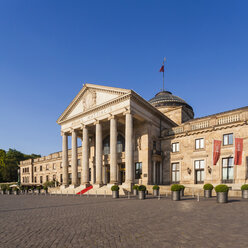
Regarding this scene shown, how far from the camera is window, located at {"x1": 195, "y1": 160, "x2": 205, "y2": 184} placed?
31.7 m

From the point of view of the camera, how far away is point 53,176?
6312 centimetres

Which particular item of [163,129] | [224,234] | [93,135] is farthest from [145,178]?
[224,234]

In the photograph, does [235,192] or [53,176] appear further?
[53,176]

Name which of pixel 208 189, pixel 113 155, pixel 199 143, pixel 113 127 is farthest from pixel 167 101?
pixel 208 189

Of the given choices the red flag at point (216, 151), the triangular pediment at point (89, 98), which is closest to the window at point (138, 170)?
the triangular pediment at point (89, 98)

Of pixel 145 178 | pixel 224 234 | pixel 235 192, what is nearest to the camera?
pixel 224 234

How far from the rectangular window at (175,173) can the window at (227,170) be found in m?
7.66

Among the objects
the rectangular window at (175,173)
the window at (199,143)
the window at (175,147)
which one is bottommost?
the rectangular window at (175,173)

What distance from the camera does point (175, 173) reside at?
35.1m

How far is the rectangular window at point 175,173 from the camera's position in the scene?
114ft

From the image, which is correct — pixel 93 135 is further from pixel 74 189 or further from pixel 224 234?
pixel 224 234

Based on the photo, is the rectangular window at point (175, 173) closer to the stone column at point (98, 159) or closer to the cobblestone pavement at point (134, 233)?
the stone column at point (98, 159)

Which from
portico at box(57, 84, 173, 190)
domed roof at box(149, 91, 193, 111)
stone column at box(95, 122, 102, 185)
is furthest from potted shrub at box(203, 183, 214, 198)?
domed roof at box(149, 91, 193, 111)

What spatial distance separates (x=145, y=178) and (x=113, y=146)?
7.63 metres
